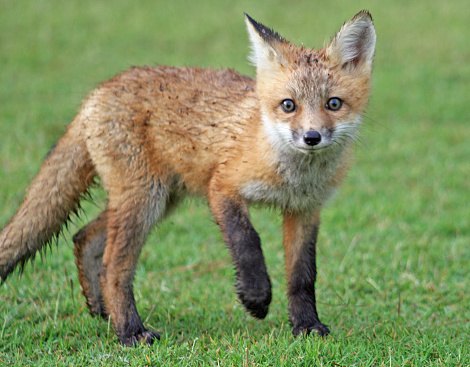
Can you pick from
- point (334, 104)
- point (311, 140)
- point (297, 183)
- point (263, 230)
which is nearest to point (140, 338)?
point (297, 183)

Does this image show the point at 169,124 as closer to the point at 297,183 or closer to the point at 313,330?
the point at 297,183

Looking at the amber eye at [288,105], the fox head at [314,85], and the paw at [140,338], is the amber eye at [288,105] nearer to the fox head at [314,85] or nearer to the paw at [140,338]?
the fox head at [314,85]

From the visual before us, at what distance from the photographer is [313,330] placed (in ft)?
15.2

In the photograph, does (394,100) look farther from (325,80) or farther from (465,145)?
(325,80)

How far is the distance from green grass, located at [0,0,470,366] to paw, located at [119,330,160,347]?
0.41 feet

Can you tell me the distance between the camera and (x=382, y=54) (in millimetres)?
16109

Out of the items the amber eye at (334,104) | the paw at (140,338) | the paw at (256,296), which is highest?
the amber eye at (334,104)

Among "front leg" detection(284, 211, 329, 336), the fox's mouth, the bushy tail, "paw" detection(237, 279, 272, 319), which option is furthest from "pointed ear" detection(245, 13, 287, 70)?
the bushy tail

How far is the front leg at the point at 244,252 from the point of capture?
4414 millimetres

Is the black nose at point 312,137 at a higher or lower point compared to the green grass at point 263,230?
higher

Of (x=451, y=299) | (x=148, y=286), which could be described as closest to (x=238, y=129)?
(x=148, y=286)

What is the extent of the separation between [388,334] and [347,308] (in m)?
0.82

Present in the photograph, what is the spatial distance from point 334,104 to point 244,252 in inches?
47.7

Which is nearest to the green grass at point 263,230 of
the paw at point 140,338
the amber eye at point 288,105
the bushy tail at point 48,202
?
the paw at point 140,338
